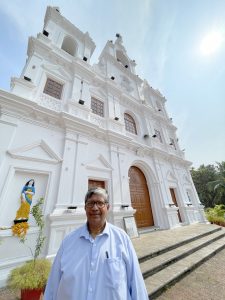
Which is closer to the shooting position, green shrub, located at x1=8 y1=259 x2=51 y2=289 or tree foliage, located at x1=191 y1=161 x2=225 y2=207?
green shrub, located at x1=8 y1=259 x2=51 y2=289

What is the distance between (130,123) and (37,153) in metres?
7.83

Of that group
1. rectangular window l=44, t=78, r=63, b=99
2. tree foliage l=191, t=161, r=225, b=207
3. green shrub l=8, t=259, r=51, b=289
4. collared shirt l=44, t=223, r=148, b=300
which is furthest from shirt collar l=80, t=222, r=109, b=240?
tree foliage l=191, t=161, r=225, b=207

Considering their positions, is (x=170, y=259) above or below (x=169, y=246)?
below

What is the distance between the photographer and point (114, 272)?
4.67ft

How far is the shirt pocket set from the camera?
4.54 ft

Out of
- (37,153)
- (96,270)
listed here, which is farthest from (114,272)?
(37,153)

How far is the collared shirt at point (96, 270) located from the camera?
1.35m

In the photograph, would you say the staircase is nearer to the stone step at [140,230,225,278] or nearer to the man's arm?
the stone step at [140,230,225,278]

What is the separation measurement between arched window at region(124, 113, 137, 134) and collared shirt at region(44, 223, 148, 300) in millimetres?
9724

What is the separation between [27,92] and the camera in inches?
241

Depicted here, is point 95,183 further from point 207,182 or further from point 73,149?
point 207,182

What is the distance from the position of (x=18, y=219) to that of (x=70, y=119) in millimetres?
4398

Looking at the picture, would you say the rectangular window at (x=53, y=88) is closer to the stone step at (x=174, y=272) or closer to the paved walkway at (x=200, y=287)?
the paved walkway at (x=200, y=287)

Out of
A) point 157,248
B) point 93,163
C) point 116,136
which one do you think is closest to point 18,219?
point 93,163
